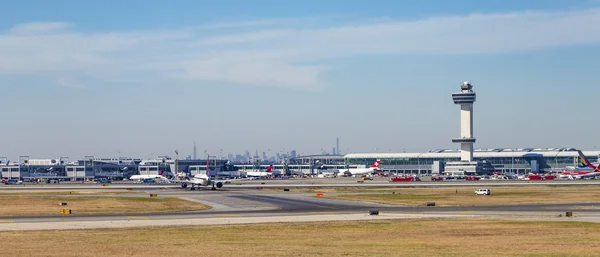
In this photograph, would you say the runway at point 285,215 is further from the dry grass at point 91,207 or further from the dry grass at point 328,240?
the dry grass at point 328,240

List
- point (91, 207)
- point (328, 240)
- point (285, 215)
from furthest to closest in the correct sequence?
point (91, 207)
point (285, 215)
point (328, 240)

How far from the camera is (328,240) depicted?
5472cm

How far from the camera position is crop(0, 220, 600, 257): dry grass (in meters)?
47.3

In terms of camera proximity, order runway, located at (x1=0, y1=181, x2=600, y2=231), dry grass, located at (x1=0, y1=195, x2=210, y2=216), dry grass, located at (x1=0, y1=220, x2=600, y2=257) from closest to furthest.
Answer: dry grass, located at (x1=0, y1=220, x2=600, y2=257)
runway, located at (x1=0, y1=181, x2=600, y2=231)
dry grass, located at (x1=0, y1=195, x2=210, y2=216)

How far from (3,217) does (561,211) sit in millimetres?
58639

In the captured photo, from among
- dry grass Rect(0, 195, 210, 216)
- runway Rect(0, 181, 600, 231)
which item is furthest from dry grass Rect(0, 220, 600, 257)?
dry grass Rect(0, 195, 210, 216)

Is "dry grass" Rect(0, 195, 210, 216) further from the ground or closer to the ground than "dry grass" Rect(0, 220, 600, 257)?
closer to the ground

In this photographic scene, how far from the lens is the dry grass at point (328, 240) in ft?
155

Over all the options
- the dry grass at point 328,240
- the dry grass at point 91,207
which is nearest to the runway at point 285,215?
the dry grass at point 91,207

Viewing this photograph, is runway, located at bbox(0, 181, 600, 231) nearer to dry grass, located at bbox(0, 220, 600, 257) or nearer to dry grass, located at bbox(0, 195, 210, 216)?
dry grass, located at bbox(0, 195, 210, 216)

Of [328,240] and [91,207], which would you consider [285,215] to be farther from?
[91,207]

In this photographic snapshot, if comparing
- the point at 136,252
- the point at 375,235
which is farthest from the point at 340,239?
the point at 136,252

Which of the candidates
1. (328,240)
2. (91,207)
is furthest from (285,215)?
(91,207)

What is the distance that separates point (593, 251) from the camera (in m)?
47.0
